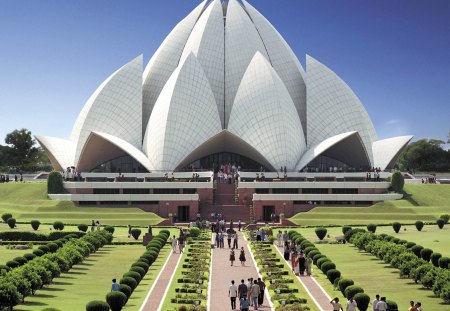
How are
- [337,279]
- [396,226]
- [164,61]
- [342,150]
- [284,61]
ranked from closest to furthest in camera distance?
[337,279] < [396,226] < [342,150] < [284,61] < [164,61]

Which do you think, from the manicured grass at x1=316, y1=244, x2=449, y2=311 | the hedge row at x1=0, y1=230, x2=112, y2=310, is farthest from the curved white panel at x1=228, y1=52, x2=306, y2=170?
the hedge row at x1=0, y1=230, x2=112, y2=310

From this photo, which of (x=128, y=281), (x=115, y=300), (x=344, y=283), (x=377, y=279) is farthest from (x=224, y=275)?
(x=115, y=300)

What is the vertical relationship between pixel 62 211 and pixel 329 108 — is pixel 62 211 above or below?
below

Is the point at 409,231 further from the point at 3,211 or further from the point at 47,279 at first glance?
the point at 3,211

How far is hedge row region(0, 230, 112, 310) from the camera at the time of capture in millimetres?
15180

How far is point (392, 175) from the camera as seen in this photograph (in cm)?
Result: 4847

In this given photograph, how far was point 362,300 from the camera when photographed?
635 inches

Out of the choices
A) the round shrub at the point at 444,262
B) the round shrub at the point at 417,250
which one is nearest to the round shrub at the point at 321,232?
the round shrub at the point at 417,250

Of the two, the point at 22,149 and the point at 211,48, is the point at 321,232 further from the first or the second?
the point at 22,149

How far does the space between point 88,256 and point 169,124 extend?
28.1 meters

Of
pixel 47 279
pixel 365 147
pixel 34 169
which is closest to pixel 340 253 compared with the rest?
pixel 47 279

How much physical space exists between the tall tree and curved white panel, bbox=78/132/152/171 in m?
22.4

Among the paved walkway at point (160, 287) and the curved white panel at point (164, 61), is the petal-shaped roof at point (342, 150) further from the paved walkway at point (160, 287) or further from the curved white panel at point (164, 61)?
the paved walkway at point (160, 287)

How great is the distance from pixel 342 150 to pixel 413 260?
38.0m
